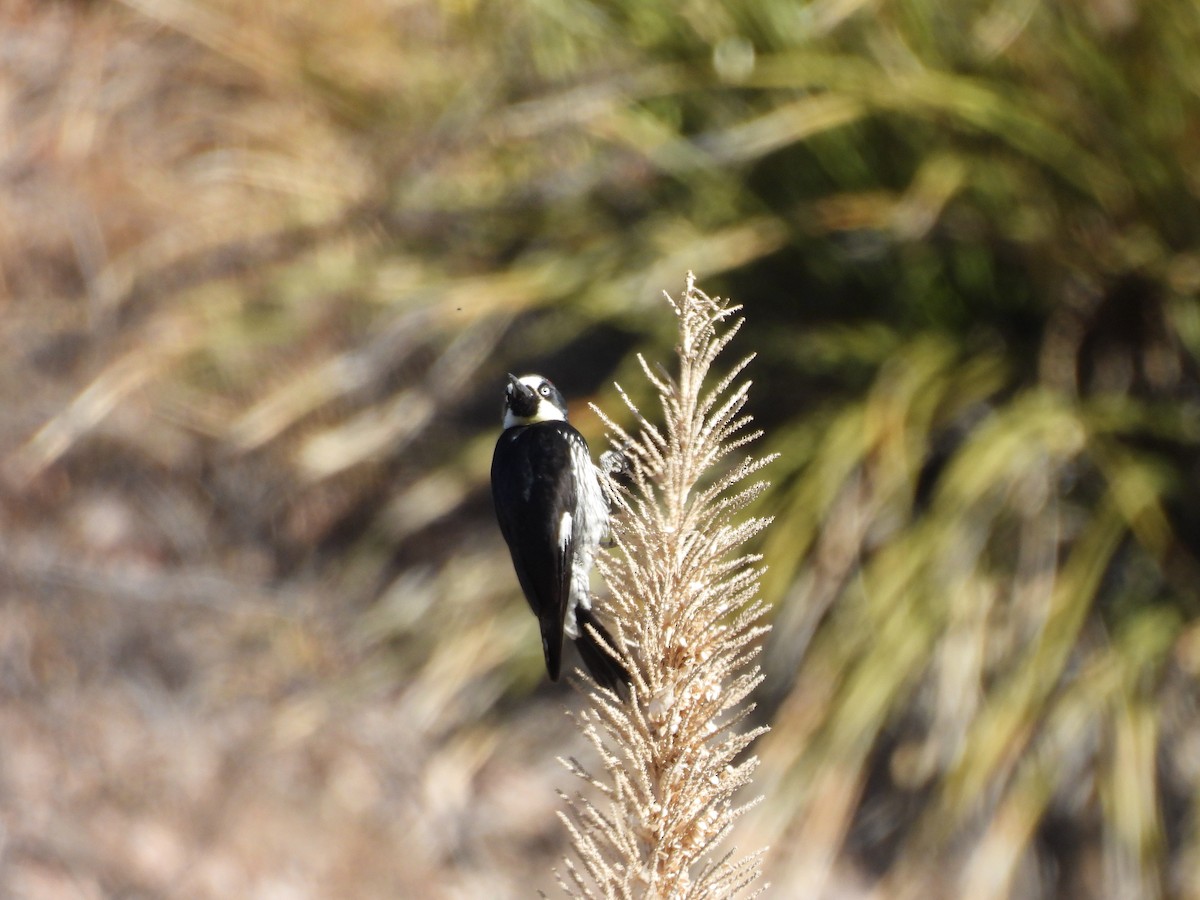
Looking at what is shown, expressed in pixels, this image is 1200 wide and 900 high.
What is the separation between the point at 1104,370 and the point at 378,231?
205 cm

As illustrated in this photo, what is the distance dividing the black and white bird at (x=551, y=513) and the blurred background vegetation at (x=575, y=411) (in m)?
1.46

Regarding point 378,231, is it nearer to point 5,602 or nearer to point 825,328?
point 825,328

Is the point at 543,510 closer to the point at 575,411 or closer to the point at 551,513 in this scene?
the point at 551,513

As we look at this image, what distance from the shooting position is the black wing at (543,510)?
1780 millimetres

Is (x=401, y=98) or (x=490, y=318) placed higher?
(x=401, y=98)

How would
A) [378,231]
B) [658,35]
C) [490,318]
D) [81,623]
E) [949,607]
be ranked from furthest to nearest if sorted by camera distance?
1. [81,623]
2. [378,231]
3. [490,318]
4. [658,35]
5. [949,607]

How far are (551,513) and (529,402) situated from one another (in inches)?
10.0

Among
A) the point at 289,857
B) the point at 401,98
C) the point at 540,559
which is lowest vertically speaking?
the point at 540,559

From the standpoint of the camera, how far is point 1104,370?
348 cm

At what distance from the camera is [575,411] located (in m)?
3.45

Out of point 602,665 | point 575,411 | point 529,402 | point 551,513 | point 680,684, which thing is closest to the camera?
point 680,684

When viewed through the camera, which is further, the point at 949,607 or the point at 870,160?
the point at 870,160

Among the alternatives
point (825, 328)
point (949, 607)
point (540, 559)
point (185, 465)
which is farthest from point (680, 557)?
point (185, 465)

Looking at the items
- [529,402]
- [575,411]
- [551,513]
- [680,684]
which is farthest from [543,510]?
[575,411]
